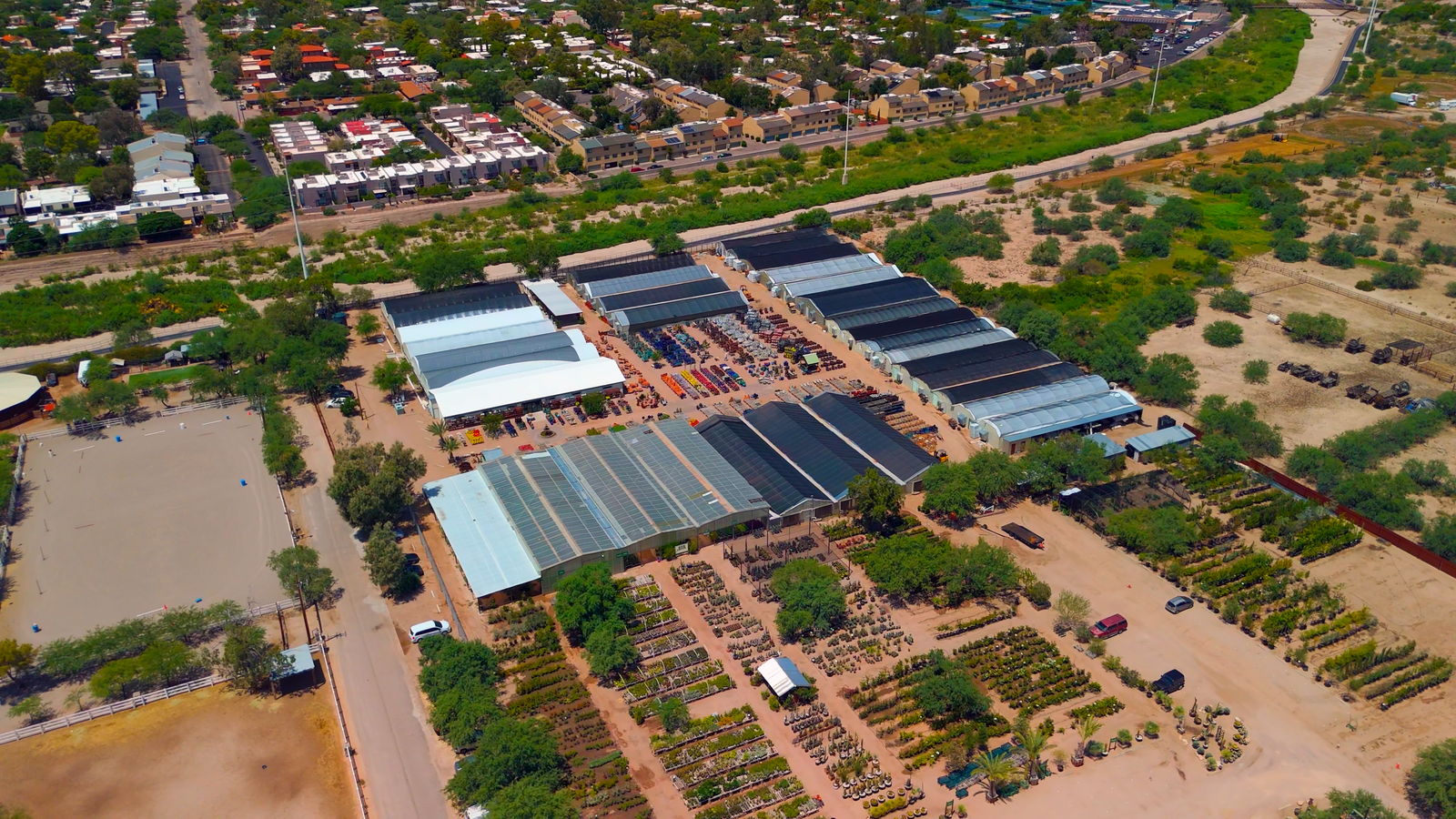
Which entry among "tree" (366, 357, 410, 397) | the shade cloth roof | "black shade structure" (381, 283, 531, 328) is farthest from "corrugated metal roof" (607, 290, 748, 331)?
the shade cloth roof

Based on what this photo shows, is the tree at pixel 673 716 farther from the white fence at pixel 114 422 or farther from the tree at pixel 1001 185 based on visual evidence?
the tree at pixel 1001 185

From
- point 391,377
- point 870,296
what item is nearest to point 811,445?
point 870,296

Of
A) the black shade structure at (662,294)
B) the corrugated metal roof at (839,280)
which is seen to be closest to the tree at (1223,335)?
the corrugated metal roof at (839,280)

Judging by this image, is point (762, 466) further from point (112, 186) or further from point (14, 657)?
point (112, 186)

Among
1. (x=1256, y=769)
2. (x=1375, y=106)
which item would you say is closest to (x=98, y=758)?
(x=1256, y=769)

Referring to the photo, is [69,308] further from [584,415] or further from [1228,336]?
[1228,336]

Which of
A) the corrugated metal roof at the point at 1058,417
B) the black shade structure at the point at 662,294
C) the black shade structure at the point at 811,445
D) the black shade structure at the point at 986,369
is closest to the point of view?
the black shade structure at the point at 811,445
